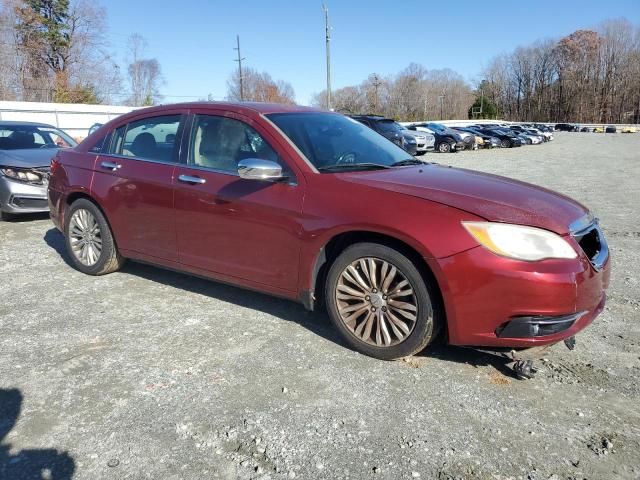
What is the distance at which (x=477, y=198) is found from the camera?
3090 mm

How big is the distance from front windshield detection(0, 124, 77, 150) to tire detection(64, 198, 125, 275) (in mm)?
3873

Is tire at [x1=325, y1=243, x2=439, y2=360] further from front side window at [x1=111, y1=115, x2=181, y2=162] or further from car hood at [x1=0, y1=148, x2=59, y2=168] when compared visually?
car hood at [x1=0, y1=148, x2=59, y2=168]

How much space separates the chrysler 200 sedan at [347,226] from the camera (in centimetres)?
287

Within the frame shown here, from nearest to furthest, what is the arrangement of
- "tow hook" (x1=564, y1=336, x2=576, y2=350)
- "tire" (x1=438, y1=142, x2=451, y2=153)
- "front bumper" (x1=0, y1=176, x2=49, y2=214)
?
"tow hook" (x1=564, y1=336, x2=576, y2=350) < "front bumper" (x1=0, y1=176, x2=49, y2=214) < "tire" (x1=438, y1=142, x2=451, y2=153)

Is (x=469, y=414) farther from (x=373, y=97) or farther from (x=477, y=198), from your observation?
(x=373, y=97)

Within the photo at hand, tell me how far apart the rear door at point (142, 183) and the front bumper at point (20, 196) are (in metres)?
3.30

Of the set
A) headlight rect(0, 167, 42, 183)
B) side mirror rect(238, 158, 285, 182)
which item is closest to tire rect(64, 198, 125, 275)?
side mirror rect(238, 158, 285, 182)

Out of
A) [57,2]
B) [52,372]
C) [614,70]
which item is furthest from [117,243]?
A: [614,70]

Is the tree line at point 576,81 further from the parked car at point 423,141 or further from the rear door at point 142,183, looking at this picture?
the rear door at point 142,183

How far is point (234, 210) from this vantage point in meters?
3.75

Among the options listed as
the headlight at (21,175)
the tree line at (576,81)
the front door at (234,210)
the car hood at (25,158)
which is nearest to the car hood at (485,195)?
the front door at (234,210)

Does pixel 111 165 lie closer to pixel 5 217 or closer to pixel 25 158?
pixel 25 158

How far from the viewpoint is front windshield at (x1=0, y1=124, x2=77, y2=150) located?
830 centimetres

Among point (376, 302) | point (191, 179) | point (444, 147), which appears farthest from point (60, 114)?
point (376, 302)
